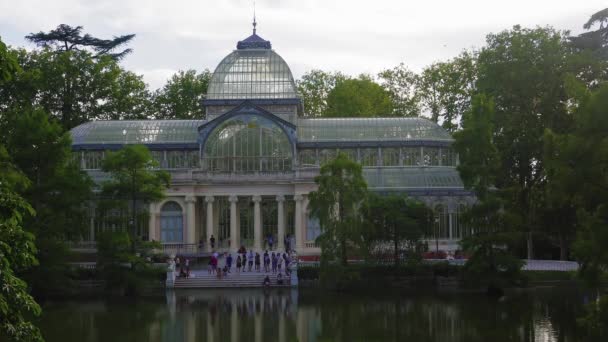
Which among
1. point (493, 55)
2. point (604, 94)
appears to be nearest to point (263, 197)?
point (493, 55)

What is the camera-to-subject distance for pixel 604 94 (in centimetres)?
3131

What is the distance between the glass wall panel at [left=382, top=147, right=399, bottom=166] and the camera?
77.7m

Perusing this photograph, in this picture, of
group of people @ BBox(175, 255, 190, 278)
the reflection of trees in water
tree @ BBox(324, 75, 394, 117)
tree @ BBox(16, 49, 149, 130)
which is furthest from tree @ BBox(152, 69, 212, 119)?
the reflection of trees in water

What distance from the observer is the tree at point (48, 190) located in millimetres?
51812

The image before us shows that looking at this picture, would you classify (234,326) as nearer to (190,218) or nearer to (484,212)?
(484,212)

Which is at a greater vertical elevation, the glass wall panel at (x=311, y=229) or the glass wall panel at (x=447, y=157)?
the glass wall panel at (x=447, y=157)

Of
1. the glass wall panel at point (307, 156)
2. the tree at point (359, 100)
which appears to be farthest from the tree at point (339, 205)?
the tree at point (359, 100)

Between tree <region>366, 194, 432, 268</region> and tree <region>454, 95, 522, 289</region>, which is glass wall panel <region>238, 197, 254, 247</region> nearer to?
tree <region>366, 194, 432, 268</region>

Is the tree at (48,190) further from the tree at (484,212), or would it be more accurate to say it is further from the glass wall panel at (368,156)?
the glass wall panel at (368,156)

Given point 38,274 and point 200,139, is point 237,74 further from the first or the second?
point 38,274

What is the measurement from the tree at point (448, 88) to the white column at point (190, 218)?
30.3 meters

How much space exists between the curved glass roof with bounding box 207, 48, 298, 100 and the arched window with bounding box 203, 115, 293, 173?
158 inches

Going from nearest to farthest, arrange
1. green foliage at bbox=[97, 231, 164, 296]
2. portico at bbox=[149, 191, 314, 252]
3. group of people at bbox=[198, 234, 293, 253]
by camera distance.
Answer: green foliage at bbox=[97, 231, 164, 296] → group of people at bbox=[198, 234, 293, 253] → portico at bbox=[149, 191, 314, 252]

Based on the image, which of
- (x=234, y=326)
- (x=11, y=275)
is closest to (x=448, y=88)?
(x=234, y=326)
